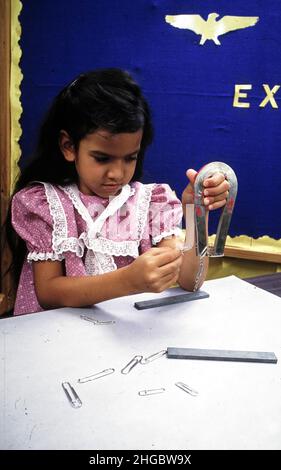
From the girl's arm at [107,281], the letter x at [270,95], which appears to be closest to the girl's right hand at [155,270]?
the girl's arm at [107,281]

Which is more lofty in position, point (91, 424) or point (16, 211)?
point (16, 211)

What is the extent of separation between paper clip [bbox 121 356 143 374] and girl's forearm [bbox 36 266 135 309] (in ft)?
0.60

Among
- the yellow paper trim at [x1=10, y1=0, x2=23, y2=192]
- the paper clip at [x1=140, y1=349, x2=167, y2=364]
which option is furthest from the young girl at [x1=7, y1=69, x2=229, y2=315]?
the yellow paper trim at [x1=10, y1=0, x2=23, y2=192]

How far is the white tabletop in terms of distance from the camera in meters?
0.56

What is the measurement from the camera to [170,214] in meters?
1.25

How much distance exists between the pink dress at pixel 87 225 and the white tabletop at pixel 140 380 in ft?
0.67

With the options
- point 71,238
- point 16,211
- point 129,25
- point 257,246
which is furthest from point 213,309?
point 129,25

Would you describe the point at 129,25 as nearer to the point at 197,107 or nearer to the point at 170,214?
the point at 197,107

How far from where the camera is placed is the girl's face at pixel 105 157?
3.25ft

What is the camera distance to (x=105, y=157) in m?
1.01

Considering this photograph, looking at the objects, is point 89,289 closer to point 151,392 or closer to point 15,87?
point 151,392

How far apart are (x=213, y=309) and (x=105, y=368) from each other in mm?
304

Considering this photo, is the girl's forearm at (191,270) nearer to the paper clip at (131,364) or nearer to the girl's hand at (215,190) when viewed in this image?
the girl's hand at (215,190)

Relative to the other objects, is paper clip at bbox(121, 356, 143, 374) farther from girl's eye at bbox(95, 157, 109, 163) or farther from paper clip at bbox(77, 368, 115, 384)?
girl's eye at bbox(95, 157, 109, 163)
